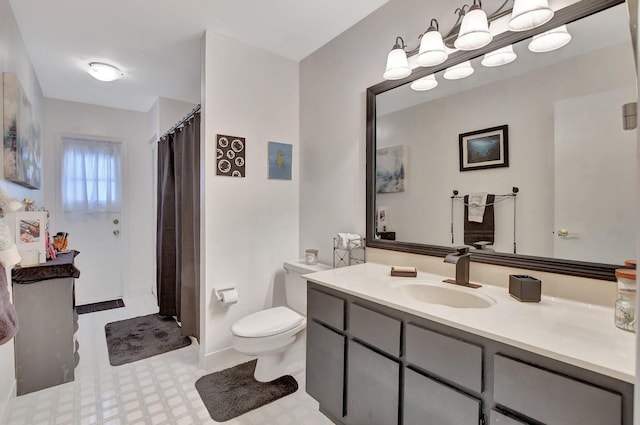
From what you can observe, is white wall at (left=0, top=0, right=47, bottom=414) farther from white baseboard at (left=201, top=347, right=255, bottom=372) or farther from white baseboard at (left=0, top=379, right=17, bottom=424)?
white baseboard at (left=201, top=347, right=255, bottom=372)

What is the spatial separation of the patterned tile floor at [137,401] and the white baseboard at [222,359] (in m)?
0.06

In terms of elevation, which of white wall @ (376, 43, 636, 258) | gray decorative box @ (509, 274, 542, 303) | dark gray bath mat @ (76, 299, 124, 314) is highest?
white wall @ (376, 43, 636, 258)

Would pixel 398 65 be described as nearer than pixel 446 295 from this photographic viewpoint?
No

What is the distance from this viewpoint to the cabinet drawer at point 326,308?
4.81ft

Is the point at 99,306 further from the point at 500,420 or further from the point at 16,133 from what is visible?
the point at 500,420

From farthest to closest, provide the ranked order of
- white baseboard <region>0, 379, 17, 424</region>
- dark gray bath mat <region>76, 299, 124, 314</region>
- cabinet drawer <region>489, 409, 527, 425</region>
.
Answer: dark gray bath mat <region>76, 299, 124, 314</region>
white baseboard <region>0, 379, 17, 424</region>
cabinet drawer <region>489, 409, 527, 425</region>

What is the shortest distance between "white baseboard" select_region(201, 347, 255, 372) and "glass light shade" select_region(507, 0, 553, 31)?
259cm

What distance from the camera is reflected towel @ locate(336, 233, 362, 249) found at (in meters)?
2.02

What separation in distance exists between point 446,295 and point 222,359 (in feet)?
5.63

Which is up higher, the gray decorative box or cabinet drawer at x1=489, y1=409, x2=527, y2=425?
the gray decorative box

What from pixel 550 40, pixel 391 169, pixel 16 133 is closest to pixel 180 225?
pixel 16 133

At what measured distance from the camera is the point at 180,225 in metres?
2.74

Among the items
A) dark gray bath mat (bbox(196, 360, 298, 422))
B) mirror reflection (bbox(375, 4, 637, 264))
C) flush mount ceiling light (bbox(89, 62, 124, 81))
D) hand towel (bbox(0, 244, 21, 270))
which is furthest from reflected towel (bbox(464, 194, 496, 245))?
flush mount ceiling light (bbox(89, 62, 124, 81))

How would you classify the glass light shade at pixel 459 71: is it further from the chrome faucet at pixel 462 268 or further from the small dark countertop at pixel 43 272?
the small dark countertop at pixel 43 272
